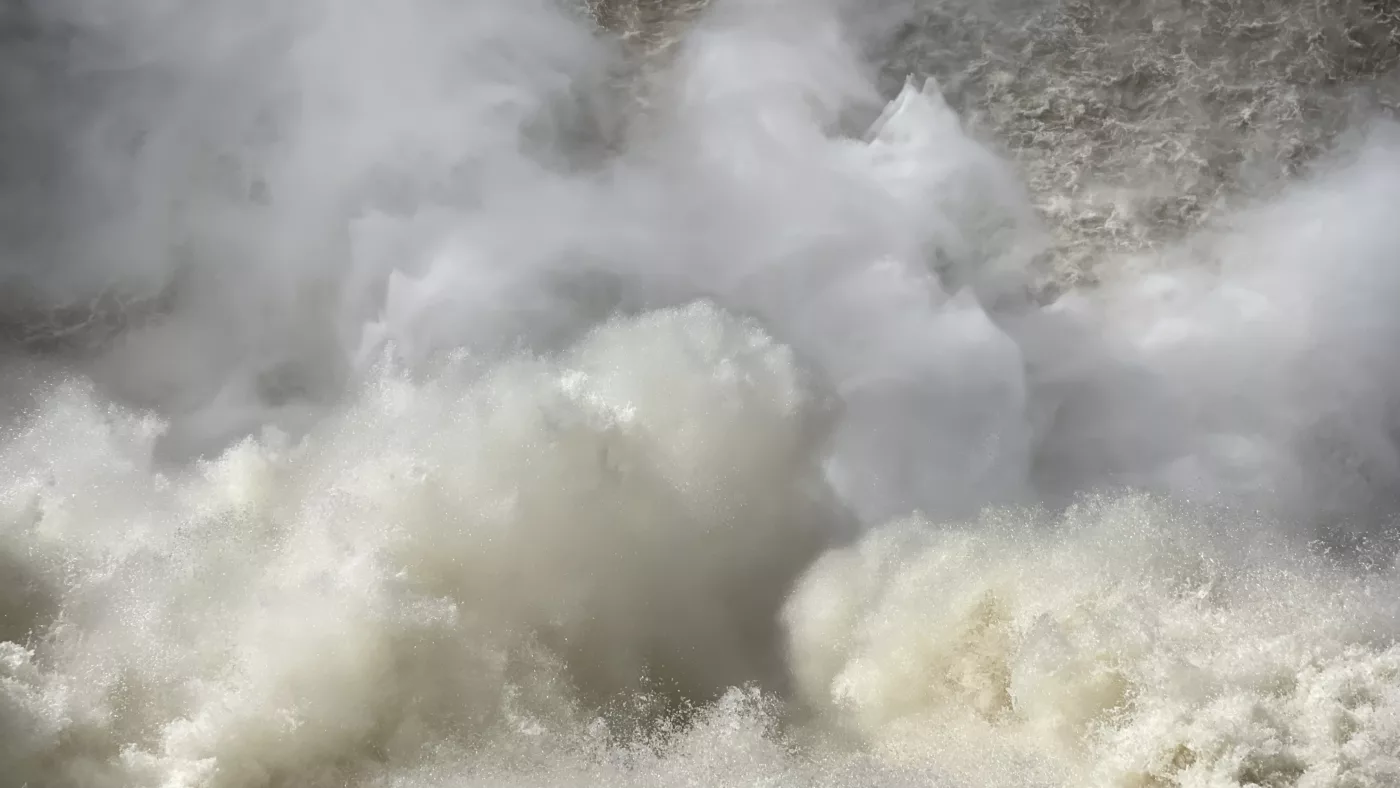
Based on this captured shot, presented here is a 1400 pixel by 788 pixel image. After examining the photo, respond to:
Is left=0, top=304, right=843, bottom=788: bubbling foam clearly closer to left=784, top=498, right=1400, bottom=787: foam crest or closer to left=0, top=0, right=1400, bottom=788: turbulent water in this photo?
left=0, top=0, right=1400, bottom=788: turbulent water

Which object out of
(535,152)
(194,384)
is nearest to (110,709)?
(194,384)

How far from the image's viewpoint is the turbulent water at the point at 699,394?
363cm

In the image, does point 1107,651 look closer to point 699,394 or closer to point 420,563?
point 699,394

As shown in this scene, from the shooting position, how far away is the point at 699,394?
4.32m

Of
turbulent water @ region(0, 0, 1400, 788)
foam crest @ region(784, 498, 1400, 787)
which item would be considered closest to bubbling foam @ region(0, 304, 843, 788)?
turbulent water @ region(0, 0, 1400, 788)

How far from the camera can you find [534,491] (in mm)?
4164

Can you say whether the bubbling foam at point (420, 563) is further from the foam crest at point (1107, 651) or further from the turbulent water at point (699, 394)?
the foam crest at point (1107, 651)

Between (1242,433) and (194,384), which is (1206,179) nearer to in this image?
(1242,433)

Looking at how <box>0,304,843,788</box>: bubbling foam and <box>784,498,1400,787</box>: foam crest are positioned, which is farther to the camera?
<box>0,304,843,788</box>: bubbling foam

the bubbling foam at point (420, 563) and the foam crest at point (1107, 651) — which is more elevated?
the bubbling foam at point (420, 563)

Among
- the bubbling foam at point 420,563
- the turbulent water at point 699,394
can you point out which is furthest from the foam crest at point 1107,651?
the bubbling foam at point 420,563

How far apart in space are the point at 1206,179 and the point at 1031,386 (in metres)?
1.28

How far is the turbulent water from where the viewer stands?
→ 11.9ft

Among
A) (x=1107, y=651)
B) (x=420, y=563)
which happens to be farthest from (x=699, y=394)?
(x=1107, y=651)
